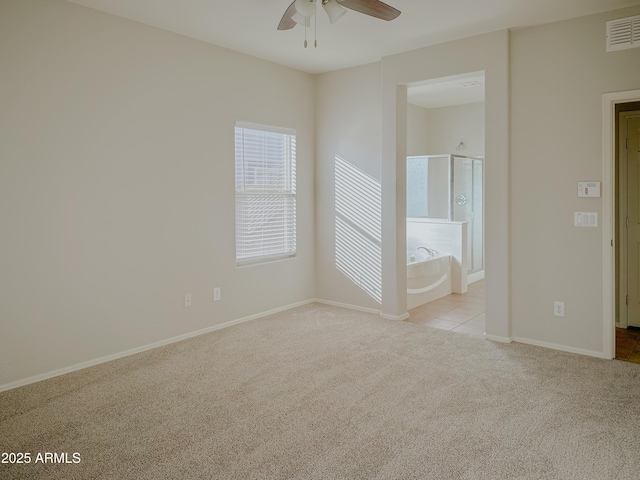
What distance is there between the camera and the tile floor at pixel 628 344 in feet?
12.3

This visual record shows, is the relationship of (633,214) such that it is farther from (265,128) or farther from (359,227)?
(265,128)

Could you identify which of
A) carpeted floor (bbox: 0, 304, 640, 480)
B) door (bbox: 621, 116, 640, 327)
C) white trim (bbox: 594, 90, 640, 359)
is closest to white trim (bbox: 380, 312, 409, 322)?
carpeted floor (bbox: 0, 304, 640, 480)

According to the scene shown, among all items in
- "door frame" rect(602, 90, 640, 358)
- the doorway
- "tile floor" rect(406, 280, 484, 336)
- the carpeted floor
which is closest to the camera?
the carpeted floor

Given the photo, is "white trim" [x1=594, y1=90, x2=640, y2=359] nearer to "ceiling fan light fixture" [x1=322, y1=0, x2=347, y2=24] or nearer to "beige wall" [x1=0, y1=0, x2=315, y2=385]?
"ceiling fan light fixture" [x1=322, y1=0, x2=347, y2=24]

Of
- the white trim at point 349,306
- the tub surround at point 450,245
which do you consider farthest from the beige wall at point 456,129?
the white trim at point 349,306

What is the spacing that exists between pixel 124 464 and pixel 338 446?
1.04 metres

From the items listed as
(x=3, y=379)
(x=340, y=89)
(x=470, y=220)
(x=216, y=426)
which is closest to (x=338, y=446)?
(x=216, y=426)

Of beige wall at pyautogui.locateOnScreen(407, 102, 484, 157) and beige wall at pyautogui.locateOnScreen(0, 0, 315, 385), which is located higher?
beige wall at pyautogui.locateOnScreen(407, 102, 484, 157)

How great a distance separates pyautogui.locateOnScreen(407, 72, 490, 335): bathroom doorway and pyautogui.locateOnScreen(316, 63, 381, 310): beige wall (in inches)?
33.5

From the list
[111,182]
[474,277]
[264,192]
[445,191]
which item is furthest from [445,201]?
[111,182]

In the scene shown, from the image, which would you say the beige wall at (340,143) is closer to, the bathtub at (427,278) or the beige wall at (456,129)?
the bathtub at (427,278)

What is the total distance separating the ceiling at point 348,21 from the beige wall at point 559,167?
0.85 ft

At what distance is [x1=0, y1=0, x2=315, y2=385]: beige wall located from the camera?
3.22m

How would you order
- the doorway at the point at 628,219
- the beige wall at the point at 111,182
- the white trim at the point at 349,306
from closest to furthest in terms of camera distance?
the beige wall at the point at 111,182, the doorway at the point at 628,219, the white trim at the point at 349,306
